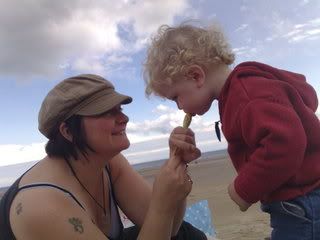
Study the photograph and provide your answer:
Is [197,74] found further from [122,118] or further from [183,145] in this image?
[122,118]

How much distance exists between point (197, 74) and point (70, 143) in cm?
83

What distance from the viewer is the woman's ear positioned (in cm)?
240

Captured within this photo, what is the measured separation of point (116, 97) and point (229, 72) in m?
0.65

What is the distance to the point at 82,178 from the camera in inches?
101

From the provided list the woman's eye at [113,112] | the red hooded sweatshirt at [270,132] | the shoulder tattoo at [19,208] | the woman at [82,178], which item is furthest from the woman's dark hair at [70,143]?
the red hooded sweatshirt at [270,132]

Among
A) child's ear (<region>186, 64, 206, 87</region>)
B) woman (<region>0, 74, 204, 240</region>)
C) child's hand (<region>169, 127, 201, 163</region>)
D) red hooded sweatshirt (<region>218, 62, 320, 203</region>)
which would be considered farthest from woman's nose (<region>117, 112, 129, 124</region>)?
red hooded sweatshirt (<region>218, 62, 320, 203</region>)

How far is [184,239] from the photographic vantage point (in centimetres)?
274

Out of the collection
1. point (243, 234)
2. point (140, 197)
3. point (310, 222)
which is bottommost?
point (243, 234)

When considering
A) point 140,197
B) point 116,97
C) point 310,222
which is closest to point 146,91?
point 116,97

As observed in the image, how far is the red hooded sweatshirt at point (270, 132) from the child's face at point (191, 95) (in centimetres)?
12

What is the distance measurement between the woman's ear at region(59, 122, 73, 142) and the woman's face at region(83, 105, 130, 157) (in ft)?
0.35

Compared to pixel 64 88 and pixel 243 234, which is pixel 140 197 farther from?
pixel 243 234

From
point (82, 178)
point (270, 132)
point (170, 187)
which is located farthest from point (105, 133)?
point (270, 132)

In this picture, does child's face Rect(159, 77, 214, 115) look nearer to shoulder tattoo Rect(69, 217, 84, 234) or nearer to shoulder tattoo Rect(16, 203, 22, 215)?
shoulder tattoo Rect(69, 217, 84, 234)
